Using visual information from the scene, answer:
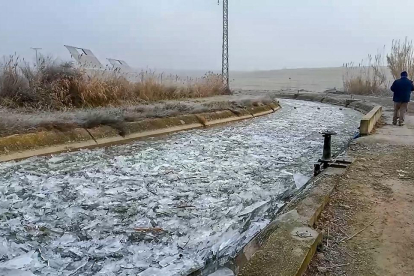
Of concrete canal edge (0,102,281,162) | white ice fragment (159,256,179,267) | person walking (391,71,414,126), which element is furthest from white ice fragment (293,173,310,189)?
person walking (391,71,414,126)

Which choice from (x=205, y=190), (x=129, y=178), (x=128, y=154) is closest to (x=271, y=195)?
(x=205, y=190)

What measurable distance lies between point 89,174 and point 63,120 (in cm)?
221

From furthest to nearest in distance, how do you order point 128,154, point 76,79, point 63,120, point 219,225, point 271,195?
point 76,79, point 63,120, point 128,154, point 271,195, point 219,225

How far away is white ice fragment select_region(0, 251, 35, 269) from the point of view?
245 centimetres

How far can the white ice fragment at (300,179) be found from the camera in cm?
425

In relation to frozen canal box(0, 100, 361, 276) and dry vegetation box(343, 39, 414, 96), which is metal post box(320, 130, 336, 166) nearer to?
frozen canal box(0, 100, 361, 276)

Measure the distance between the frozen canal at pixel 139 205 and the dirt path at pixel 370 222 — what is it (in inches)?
24.0

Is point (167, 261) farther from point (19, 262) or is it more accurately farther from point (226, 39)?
point (226, 39)

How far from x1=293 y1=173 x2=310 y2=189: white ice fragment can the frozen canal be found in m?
0.01

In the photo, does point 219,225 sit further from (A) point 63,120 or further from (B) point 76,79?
(B) point 76,79

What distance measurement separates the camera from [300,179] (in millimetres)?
4496

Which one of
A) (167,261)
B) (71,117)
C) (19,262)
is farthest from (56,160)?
(167,261)

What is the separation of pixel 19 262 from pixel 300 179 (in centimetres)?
309

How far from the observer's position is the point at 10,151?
5.09 meters
